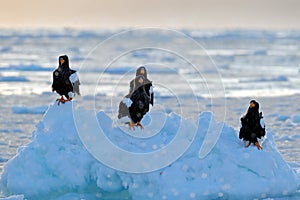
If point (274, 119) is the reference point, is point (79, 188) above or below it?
below

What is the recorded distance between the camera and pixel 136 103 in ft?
23.0

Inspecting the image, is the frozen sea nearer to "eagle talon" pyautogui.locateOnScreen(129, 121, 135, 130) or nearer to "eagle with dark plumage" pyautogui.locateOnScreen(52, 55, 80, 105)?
"eagle with dark plumage" pyautogui.locateOnScreen(52, 55, 80, 105)

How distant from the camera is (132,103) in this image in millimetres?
7016

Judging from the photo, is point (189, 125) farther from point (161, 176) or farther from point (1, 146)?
point (1, 146)

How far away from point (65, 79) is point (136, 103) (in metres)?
0.89

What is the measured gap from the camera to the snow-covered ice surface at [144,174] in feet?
21.5

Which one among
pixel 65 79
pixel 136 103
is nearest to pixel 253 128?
pixel 136 103

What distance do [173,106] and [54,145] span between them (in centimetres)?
742

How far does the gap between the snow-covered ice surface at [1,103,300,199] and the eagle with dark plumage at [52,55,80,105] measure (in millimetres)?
309

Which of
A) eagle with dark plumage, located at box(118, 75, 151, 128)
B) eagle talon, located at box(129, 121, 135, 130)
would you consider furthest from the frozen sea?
eagle talon, located at box(129, 121, 135, 130)

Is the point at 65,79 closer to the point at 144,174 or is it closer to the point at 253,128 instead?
the point at 144,174

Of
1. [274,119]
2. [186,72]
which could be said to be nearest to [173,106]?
[274,119]

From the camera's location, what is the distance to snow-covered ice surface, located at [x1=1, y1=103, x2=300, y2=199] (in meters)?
6.57

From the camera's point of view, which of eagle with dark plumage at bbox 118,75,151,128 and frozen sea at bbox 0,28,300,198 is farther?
frozen sea at bbox 0,28,300,198
